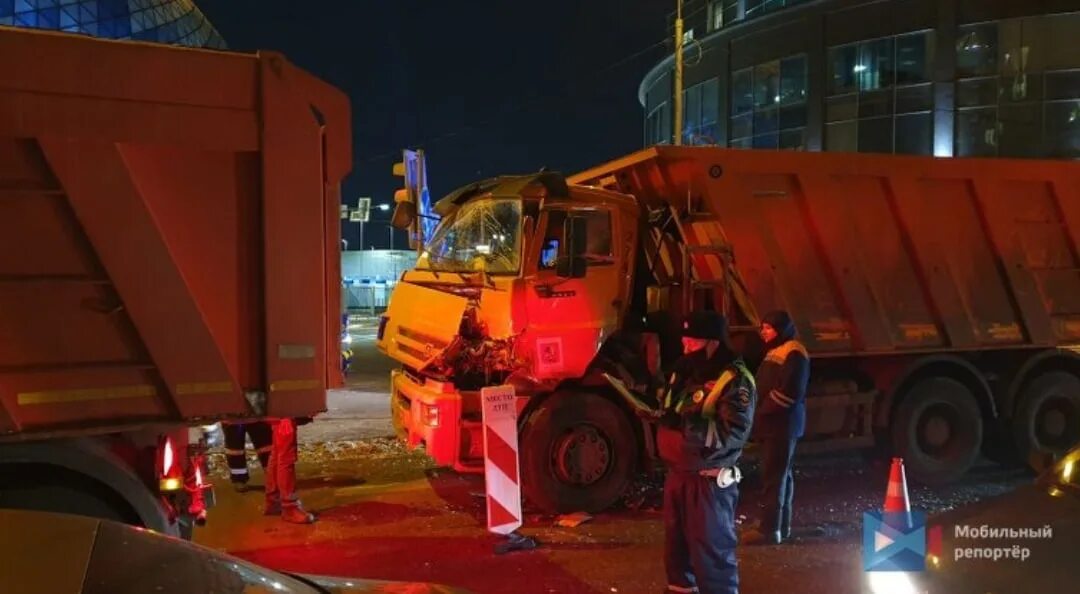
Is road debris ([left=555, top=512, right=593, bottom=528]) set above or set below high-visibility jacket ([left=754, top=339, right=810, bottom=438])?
below

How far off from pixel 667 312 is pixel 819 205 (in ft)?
5.62

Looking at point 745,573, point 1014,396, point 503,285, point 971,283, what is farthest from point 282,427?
point 1014,396

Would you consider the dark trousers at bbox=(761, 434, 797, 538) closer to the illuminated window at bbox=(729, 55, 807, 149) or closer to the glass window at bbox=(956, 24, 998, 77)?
the glass window at bbox=(956, 24, 998, 77)

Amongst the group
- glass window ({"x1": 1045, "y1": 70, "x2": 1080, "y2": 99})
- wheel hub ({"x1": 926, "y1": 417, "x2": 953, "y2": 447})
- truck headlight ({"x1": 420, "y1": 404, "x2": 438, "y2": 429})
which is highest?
glass window ({"x1": 1045, "y1": 70, "x2": 1080, "y2": 99})

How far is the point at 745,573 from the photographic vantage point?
18.3 feet

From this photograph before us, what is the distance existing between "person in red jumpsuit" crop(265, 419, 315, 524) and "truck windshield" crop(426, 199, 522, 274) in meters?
1.96

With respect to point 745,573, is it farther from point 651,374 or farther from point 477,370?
point 477,370

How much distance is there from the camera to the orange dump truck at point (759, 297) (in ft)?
22.1

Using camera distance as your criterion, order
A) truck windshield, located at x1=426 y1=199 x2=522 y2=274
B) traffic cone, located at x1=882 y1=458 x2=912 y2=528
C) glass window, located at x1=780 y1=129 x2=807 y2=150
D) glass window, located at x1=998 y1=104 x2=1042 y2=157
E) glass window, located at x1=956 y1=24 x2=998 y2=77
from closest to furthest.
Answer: traffic cone, located at x1=882 y1=458 x2=912 y2=528, truck windshield, located at x1=426 y1=199 x2=522 y2=274, glass window, located at x1=998 y1=104 x2=1042 y2=157, glass window, located at x1=956 y1=24 x2=998 y2=77, glass window, located at x1=780 y1=129 x2=807 y2=150

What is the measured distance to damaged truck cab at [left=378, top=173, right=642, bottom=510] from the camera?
21.6ft

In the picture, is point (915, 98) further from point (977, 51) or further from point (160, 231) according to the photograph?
point (160, 231)

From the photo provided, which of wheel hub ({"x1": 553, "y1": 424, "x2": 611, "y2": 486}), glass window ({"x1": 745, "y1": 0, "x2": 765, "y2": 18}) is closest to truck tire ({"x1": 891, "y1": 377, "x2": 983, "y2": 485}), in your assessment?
wheel hub ({"x1": 553, "y1": 424, "x2": 611, "y2": 486})

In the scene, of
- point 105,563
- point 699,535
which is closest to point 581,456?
point 699,535

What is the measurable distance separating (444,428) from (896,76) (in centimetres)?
2407
